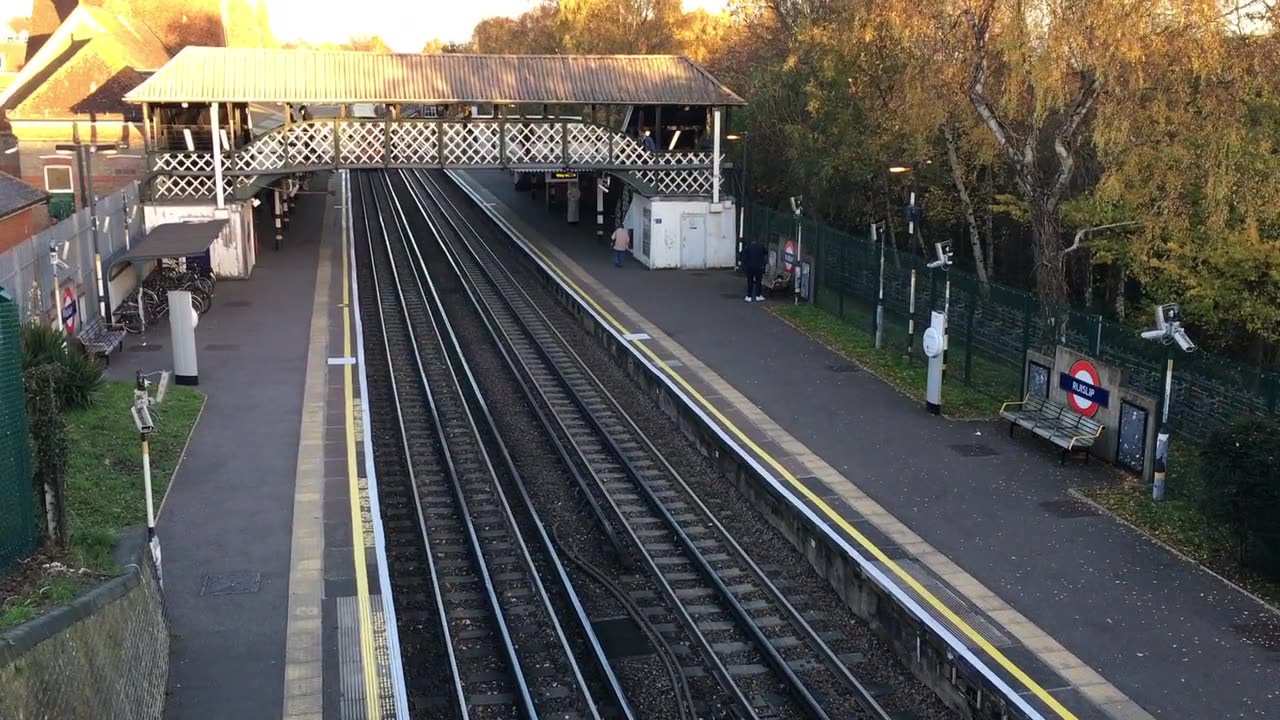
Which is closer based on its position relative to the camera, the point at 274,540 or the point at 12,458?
the point at 12,458

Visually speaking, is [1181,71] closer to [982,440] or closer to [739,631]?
[982,440]

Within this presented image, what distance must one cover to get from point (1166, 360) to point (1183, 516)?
1999mm

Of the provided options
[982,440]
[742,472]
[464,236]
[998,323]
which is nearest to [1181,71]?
[998,323]

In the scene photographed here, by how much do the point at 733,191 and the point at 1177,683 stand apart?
29.3m

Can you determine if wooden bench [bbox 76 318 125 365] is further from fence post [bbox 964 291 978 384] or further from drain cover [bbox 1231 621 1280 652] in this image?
drain cover [bbox 1231 621 1280 652]

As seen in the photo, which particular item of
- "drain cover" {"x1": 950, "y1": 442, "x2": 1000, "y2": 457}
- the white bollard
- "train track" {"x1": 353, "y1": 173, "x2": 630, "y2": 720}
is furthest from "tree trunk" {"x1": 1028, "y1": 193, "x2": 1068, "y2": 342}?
the white bollard

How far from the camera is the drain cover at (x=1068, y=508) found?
1400cm

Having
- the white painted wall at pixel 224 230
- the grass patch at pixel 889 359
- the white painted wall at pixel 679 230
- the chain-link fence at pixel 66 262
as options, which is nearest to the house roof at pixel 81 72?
the white painted wall at pixel 224 230

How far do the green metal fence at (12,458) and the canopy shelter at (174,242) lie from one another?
47.6 ft

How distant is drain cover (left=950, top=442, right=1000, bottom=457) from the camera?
1634 cm

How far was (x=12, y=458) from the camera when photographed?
8.66 m

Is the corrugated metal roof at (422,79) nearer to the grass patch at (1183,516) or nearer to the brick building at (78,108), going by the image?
the brick building at (78,108)

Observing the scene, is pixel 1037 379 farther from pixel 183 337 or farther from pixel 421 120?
pixel 421 120

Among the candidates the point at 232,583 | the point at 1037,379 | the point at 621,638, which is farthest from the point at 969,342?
the point at 232,583
